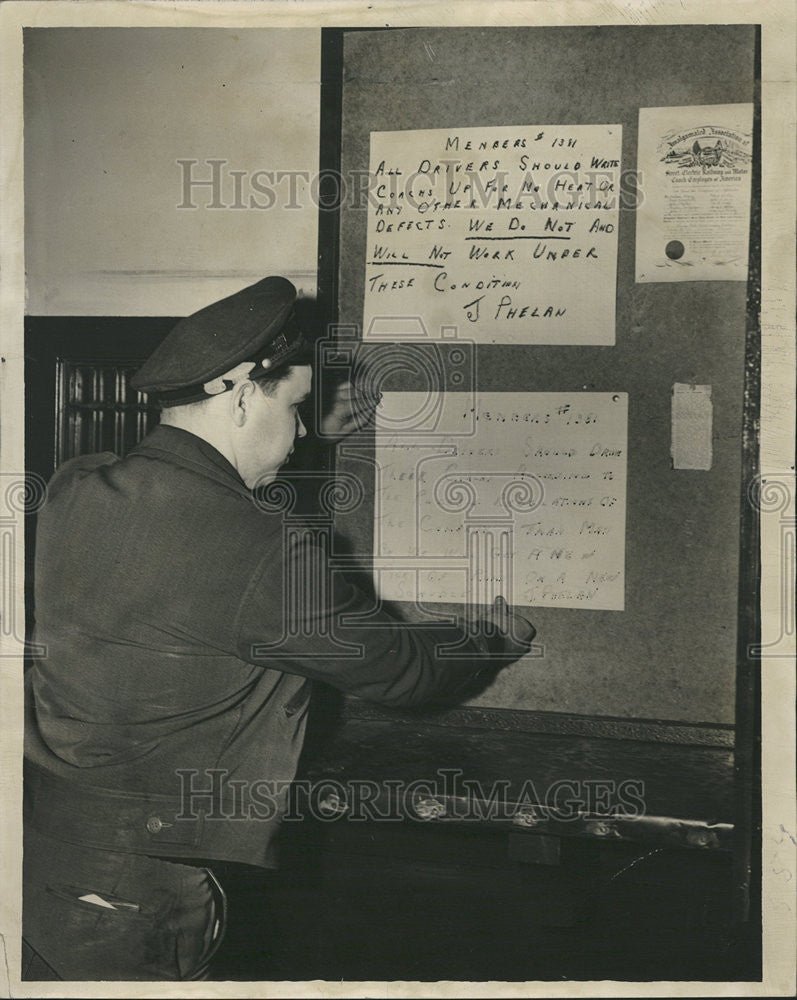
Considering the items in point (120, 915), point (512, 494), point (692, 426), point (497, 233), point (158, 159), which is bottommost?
point (120, 915)

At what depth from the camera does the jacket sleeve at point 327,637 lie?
1.06 meters

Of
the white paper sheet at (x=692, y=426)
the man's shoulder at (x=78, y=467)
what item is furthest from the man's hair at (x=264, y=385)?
the white paper sheet at (x=692, y=426)

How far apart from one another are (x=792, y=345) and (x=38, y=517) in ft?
Answer: 3.77

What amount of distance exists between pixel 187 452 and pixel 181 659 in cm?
28

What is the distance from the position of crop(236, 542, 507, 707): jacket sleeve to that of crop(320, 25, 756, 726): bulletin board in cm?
19

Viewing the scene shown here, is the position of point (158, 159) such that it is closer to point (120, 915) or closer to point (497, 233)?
point (497, 233)

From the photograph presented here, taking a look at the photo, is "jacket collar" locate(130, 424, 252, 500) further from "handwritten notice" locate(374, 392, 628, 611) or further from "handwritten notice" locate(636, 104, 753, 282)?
"handwritten notice" locate(636, 104, 753, 282)

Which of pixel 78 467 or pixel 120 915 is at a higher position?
pixel 78 467

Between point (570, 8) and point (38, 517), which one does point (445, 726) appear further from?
point (570, 8)

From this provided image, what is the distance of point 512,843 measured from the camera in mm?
1167

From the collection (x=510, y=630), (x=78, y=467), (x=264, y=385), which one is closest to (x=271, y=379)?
(x=264, y=385)

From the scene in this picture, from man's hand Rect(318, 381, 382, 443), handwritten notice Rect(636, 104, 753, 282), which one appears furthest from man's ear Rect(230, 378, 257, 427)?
handwritten notice Rect(636, 104, 753, 282)

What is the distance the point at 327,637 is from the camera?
1.09 m

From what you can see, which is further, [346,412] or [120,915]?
[346,412]
